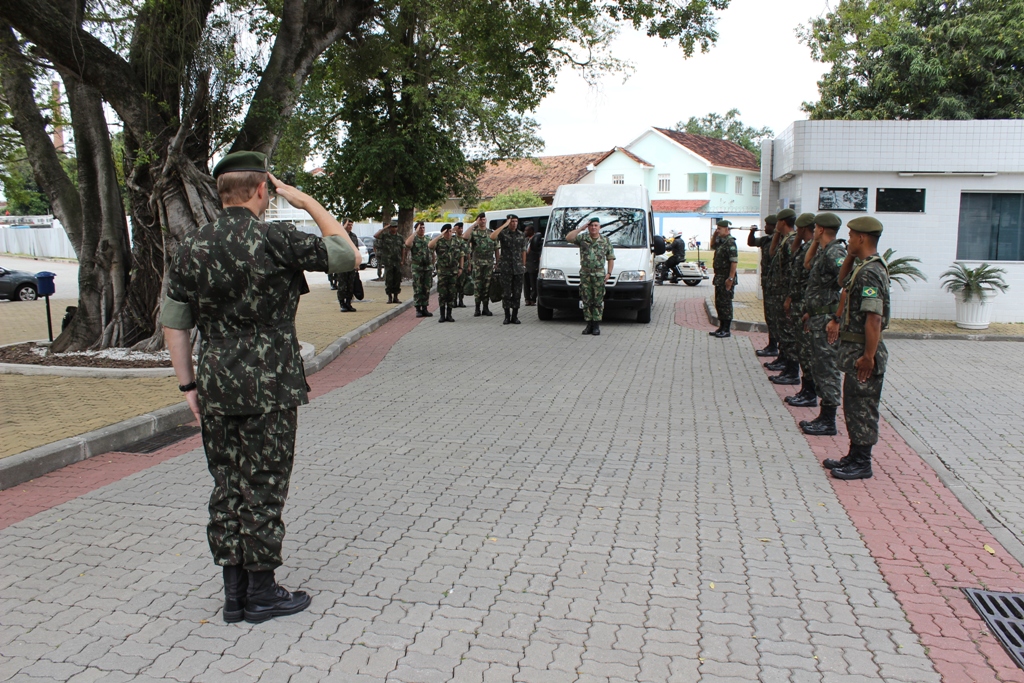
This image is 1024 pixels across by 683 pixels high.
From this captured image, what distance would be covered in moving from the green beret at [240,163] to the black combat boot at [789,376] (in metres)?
7.40

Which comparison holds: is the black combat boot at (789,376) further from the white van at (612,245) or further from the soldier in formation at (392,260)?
the soldier in formation at (392,260)

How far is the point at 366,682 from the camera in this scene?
310 cm

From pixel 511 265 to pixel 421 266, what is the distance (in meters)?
2.14

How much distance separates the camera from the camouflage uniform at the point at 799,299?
797cm

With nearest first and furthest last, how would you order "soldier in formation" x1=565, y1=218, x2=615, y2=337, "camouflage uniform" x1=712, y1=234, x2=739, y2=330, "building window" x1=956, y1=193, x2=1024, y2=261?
"camouflage uniform" x1=712, y1=234, x2=739, y2=330 < "soldier in formation" x1=565, y1=218, x2=615, y2=337 < "building window" x1=956, y1=193, x2=1024, y2=261

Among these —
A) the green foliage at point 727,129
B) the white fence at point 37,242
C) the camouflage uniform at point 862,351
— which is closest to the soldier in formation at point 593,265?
the camouflage uniform at point 862,351

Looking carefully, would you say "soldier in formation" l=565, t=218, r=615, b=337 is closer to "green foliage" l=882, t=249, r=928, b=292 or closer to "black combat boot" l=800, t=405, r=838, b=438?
"green foliage" l=882, t=249, r=928, b=292

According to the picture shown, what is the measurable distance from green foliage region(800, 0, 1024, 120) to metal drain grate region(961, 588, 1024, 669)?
22.0 meters

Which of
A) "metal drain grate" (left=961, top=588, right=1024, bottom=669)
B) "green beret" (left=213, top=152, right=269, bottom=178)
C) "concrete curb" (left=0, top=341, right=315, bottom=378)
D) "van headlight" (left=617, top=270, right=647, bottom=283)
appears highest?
"green beret" (left=213, top=152, right=269, bottom=178)

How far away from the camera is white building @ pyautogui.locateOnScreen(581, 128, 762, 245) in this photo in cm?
5259

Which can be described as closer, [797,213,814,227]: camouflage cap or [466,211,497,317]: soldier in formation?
[797,213,814,227]: camouflage cap

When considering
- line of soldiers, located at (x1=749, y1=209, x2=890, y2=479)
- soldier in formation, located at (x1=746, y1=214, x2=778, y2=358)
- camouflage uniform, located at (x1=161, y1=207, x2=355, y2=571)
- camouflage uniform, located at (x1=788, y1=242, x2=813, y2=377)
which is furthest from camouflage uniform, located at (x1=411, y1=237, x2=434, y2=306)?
camouflage uniform, located at (x1=161, y1=207, x2=355, y2=571)

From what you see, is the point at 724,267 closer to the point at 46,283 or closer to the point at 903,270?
the point at 903,270

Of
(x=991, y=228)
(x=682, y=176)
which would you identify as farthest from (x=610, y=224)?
(x=682, y=176)
